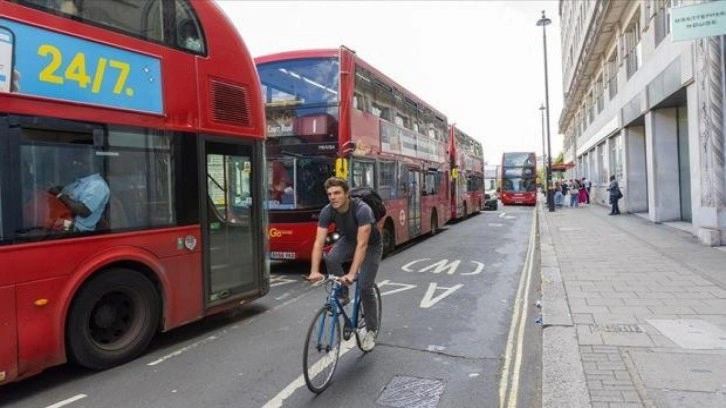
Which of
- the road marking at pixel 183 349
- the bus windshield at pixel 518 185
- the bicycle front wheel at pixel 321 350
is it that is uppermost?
the bus windshield at pixel 518 185

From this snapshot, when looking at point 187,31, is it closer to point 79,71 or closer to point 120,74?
point 120,74

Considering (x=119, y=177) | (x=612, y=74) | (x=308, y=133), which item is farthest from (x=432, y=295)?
(x=612, y=74)

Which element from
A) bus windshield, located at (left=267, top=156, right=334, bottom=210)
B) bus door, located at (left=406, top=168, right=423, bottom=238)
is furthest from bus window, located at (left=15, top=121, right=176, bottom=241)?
bus door, located at (left=406, top=168, right=423, bottom=238)

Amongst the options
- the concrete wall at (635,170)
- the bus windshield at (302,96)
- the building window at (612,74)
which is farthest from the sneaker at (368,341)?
the building window at (612,74)

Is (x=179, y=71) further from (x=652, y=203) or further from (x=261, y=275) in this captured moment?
(x=652, y=203)

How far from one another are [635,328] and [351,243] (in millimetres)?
3206

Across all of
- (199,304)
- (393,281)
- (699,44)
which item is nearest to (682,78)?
(699,44)

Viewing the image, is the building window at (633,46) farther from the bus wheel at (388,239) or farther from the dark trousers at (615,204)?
the bus wheel at (388,239)

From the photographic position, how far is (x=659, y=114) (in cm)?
1755

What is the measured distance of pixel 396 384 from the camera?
4.82 meters

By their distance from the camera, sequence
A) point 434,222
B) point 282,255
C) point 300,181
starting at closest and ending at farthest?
point 300,181 < point 282,255 < point 434,222

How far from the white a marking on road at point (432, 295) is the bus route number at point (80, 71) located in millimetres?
4632

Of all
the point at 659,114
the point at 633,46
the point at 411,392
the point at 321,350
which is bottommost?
the point at 411,392

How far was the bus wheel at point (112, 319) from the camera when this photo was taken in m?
4.99
